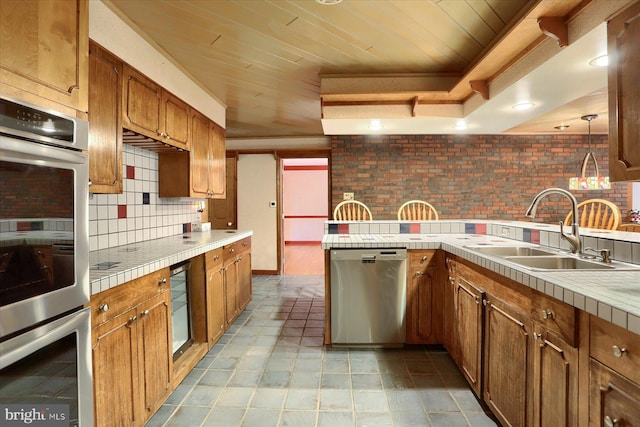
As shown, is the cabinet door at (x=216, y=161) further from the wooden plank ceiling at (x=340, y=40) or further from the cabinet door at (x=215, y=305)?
the cabinet door at (x=215, y=305)

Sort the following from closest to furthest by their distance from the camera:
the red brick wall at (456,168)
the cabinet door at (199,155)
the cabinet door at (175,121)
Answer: the cabinet door at (175,121)
the cabinet door at (199,155)
the red brick wall at (456,168)

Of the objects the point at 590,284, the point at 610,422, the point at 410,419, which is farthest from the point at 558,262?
the point at 410,419

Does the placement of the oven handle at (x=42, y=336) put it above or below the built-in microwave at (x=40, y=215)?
below

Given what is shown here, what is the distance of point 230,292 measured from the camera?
295 cm

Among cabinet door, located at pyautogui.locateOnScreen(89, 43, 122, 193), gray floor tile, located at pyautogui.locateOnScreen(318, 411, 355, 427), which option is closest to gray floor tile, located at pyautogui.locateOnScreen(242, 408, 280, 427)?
gray floor tile, located at pyautogui.locateOnScreen(318, 411, 355, 427)

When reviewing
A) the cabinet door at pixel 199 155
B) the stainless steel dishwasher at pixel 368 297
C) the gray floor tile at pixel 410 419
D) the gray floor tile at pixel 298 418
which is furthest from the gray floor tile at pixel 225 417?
the cabinet door at pixel 199 155

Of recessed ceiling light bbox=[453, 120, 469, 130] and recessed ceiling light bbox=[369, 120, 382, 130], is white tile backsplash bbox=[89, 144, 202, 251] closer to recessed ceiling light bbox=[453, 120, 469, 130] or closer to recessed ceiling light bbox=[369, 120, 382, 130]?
recessed ceiling light bbox=[369, 120, 382, 130]

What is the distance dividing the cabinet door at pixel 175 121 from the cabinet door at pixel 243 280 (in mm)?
1199

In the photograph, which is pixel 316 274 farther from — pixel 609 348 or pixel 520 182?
pixel 609 348

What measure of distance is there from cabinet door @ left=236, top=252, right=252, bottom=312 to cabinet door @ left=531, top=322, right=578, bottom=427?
249 cm

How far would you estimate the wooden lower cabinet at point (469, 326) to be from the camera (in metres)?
1.80

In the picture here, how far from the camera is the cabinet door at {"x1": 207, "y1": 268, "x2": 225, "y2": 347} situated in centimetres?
246

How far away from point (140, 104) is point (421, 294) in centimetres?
234

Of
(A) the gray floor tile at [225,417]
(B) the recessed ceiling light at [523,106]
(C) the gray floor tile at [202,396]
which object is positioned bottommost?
(A) the gray floor tile at [225,417]
